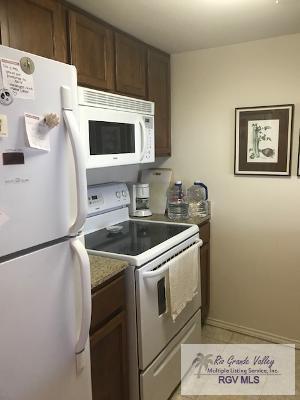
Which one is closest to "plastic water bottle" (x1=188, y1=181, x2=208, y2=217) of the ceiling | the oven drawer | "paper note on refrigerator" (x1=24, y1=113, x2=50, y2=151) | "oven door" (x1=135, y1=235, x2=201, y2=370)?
"oven door" (x1=135, y1=235, x2=201, y2=370)

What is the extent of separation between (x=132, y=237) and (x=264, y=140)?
1.19 metres

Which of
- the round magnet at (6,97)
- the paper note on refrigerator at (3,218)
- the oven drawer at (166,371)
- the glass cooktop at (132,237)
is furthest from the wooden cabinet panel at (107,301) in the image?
the round magnet at (6,97)

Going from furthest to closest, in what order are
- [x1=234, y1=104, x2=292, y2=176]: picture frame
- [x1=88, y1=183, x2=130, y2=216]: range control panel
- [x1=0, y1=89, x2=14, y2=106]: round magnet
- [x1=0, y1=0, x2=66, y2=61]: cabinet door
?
A: [x1=234, y1=104, x2=292, y2=176]: picture frame, [x1=88, y1=183, x2=130, y2=216]: range control panel, [x1=0, y1=0, x2=66, y2=61]: cabinet door, [x1=0, y1=89, x2=14, y2=106]: round magnet

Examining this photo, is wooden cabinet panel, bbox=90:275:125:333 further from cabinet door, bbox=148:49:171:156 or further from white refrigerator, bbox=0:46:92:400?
cabinet door, bbox=148:49:171:156

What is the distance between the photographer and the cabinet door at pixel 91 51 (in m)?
1.68

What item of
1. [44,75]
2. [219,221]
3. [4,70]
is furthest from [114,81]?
[219,221]

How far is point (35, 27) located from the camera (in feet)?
4.75

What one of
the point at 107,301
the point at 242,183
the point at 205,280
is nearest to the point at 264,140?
the point at 242,183

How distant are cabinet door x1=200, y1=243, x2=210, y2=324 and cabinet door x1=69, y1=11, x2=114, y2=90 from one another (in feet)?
4.66

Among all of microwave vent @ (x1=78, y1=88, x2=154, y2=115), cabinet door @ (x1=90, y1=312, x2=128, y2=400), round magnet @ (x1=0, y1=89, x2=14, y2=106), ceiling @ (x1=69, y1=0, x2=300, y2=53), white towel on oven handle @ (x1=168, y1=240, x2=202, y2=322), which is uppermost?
ceiling @ (x1=69, y1=0, x2=300, y2=53)

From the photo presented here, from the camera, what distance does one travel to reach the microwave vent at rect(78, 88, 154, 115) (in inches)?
67.0

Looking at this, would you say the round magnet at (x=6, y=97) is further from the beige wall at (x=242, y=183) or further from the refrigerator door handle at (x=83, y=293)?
the beige wall at (x=242, y=183)

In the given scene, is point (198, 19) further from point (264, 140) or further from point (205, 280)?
point (205, 280)

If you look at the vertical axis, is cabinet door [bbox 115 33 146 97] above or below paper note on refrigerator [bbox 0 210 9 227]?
above
